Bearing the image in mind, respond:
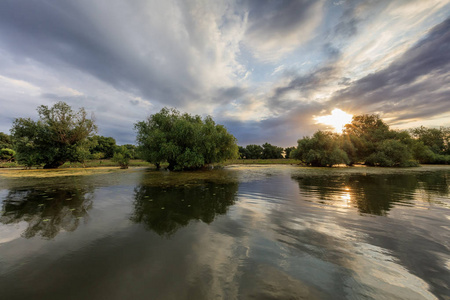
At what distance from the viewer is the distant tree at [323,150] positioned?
3847cm

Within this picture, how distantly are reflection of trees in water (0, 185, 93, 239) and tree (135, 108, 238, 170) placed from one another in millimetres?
19978

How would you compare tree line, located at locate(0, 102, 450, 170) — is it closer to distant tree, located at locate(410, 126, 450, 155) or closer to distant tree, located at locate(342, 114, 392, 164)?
distant tree, located at locate(342, 114, 392, 164)

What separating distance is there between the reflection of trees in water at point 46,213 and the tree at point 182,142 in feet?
65.5

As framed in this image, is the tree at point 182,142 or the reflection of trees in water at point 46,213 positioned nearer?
the reflection of trees in water at point 46,213

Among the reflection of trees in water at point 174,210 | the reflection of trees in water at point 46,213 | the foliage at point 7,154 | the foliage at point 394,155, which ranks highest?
the foliage at point 394,155

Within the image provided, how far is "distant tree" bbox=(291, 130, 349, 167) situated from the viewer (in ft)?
126

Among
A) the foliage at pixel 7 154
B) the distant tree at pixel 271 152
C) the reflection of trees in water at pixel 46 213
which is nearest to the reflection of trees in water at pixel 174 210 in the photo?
the reflection of trees in water at pixel 46 213

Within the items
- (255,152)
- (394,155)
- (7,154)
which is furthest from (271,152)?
(7,154)

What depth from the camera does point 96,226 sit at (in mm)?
5387

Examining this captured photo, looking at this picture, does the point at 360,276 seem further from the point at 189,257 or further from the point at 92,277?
the point at 92,277

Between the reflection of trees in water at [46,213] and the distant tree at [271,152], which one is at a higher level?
→ the distant tree at [271,152]

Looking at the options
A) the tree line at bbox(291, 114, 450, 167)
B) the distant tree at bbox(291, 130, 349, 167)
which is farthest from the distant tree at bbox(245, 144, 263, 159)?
the distant tree at bbox(291, 130, 349, 167)

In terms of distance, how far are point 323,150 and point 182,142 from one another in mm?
33225

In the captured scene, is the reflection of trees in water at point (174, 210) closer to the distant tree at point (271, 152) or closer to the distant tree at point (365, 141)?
the distant tree at point (365, 141)
